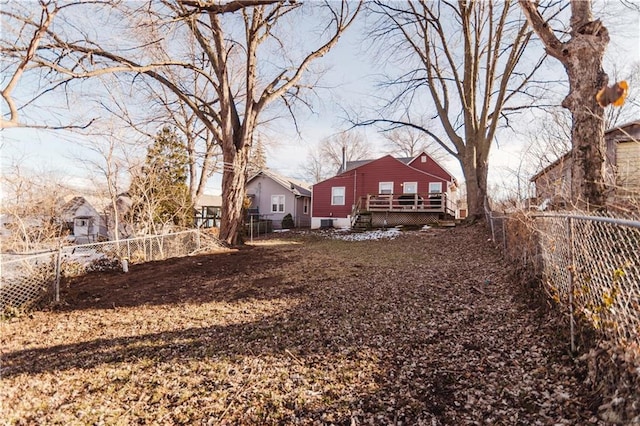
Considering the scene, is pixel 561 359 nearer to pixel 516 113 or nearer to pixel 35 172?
pixel 35 172

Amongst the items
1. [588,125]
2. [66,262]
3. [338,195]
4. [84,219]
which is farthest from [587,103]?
[84,219]

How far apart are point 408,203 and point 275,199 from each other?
1155 centimetres

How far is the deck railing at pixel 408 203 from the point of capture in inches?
723

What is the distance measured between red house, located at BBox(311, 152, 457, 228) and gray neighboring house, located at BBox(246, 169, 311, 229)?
2.73m

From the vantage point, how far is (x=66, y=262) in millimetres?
6516

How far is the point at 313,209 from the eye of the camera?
77.3ft

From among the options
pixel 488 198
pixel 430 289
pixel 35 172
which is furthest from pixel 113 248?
pixel 488 198

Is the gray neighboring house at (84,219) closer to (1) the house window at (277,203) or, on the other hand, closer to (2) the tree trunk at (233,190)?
(1) the house window at (277,203)

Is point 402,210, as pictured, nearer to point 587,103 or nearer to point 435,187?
point 435,187

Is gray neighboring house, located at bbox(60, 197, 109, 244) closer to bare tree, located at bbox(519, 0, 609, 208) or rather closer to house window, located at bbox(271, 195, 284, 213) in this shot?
house window, located at bbox(271, 195, 284, 213)

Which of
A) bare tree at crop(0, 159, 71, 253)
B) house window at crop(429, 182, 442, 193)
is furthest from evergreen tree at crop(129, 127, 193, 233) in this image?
house window at crop(429, 182, 442, 193)

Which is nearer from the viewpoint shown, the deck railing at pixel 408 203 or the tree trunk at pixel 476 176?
the tree trunk at pixel 476 176

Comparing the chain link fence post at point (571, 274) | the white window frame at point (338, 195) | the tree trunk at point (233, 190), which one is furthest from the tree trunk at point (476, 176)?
the white window frame at point (338, 195)

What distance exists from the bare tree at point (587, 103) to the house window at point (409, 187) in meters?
16.5
